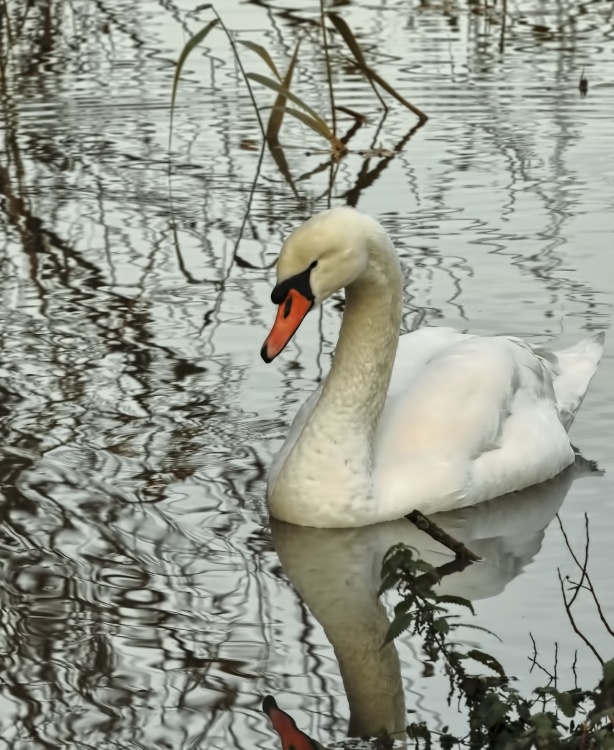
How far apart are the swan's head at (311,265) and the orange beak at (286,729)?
→ 1.34 m

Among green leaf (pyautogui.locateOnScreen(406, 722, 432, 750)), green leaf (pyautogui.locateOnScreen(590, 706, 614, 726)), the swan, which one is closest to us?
green leaf (pyautogui.locateOnScreen(590, 706, 614, 726))

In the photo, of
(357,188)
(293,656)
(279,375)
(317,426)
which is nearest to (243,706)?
(293,656)

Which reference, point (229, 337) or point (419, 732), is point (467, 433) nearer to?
point (229, 337)

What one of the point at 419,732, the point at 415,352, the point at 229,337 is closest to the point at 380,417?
the point at 415,352

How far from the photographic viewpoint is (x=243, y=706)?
4199mm

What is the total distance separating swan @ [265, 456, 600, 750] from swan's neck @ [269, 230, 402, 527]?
9 cm

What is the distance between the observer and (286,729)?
13.3ft

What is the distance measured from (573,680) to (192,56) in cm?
948

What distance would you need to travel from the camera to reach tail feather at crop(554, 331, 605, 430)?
636 centimetres

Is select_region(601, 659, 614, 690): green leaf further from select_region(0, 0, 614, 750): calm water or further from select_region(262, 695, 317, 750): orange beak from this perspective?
select_region(262, 695, 317, 750): orange beak

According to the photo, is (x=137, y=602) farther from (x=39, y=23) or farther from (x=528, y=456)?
(x=39, y=23)

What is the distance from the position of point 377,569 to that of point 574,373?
1.57 m

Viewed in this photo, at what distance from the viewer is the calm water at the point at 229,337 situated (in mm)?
4461

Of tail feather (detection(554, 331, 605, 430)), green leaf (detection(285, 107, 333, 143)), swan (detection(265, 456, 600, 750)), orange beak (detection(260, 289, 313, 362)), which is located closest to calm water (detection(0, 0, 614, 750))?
swan (detection(265, 456, 600, 750))
